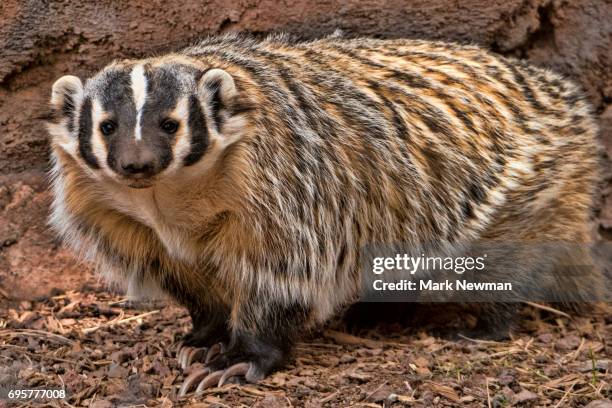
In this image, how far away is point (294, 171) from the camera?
4125 mm

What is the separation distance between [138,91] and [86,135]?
1.02 ft

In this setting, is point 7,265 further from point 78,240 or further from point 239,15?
point 239,15

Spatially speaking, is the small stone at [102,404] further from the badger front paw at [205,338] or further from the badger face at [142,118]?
the badger face at [142,118]

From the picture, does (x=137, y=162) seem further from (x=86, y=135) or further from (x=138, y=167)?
(x=86, y=135)

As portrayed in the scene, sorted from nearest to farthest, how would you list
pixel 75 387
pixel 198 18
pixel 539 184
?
pixel 75 387, pixel 539 184, pixel 198 18

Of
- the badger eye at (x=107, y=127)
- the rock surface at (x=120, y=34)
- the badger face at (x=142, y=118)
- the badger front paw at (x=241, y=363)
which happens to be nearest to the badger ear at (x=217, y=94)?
the badger face at (x=142, y=118)

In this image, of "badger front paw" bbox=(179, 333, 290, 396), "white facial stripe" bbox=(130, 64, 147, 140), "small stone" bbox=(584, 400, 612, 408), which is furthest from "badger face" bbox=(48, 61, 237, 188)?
Answer: "small stone" bbox=(584, 400, 612, 408)

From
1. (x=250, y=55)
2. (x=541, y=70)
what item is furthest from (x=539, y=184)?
(x=250, y=55)

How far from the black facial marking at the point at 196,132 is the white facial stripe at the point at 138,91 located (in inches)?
7.9

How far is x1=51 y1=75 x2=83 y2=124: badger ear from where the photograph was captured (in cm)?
401

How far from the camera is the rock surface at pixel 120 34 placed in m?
5.05

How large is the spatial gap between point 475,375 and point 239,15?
7.44 ft

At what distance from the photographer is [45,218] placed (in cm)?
535

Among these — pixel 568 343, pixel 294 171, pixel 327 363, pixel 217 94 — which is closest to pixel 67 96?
pixel 217 94
